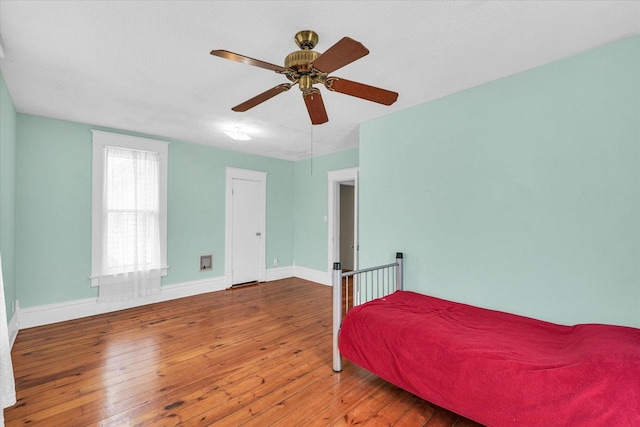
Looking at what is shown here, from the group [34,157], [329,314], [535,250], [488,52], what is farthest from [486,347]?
[34,157]

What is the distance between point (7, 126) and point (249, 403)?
130 inches

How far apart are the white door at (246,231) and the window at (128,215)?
3.83ft

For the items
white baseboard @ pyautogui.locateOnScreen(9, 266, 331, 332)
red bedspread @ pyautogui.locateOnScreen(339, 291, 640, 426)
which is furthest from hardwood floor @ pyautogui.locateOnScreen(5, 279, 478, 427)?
red bedspread @ pyautogui.locateOnScreen(339, 291, 640, 426)

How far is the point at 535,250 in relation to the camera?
2176 millimetres

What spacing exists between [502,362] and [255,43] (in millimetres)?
2443

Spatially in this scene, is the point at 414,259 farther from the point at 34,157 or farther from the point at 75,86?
the point at 34,157

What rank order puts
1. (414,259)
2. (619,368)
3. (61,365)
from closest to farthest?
(619,368) < (61,365) < (414,259)

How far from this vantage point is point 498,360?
155cm

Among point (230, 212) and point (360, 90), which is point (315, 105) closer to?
point (360, 90)

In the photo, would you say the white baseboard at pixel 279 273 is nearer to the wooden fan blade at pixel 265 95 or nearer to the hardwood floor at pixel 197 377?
the hardwood floor at pixel 197 377

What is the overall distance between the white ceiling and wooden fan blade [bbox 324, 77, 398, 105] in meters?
0.32

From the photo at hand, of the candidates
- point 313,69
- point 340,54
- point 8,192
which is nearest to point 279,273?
point 8,192

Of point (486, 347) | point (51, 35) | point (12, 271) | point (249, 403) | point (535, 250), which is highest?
point (51, 35)

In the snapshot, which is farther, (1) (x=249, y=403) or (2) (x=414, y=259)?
(2) (x=414, y=259)
